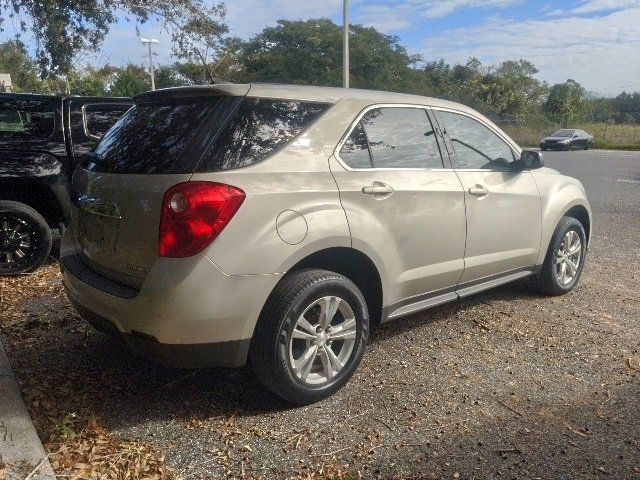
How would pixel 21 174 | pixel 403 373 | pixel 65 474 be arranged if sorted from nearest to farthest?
pixel 65 474 < pixel 403 373 < pixel 21 174

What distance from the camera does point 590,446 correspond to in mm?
2816

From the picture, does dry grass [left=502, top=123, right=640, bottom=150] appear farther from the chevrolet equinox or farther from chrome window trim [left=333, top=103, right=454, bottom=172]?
the chevrolet equinox

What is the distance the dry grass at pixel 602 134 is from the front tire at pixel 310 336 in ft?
128

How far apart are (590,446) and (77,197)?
118 inches

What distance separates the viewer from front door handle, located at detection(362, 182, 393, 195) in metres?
3.34

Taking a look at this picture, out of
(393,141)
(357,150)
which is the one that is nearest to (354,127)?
(357,150)

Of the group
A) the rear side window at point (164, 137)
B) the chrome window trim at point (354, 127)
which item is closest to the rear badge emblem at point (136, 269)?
the rear side window at point (164, 137)

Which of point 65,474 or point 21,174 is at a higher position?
point 21,174

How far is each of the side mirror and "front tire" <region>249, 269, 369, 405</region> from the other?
1.90 meters

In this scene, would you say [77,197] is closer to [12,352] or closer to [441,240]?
[12,352]

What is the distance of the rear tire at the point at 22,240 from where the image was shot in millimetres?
5406

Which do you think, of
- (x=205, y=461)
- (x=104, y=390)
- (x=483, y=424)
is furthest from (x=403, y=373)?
(x=104, y=390)

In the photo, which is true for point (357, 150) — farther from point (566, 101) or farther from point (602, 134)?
point (566, 101)

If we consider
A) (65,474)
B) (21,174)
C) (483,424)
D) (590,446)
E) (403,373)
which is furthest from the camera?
(21,174)
